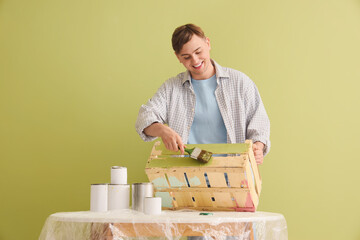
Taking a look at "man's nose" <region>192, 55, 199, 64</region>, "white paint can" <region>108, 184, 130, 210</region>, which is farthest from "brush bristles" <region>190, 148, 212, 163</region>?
"man's nose" <region>192, 55, 199, 64</region>

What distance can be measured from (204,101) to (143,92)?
772mm

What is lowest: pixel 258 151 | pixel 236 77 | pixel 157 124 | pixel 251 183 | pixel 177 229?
pixel 177 229

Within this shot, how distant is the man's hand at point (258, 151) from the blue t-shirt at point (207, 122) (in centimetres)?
23

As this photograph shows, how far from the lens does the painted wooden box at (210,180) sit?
1335mm

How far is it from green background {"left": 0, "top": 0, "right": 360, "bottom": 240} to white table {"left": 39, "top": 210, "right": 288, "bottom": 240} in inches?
48.2

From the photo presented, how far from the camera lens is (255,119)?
1.79 meters

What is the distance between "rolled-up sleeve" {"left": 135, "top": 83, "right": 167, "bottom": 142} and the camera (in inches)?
66.0

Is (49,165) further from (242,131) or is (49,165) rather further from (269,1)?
(269,1)

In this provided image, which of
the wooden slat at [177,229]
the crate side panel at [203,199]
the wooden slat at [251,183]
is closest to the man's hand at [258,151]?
the wooden slat at [251,183]

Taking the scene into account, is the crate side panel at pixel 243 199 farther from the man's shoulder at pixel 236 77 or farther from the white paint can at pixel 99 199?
the man's shoulder at pixel 236 77

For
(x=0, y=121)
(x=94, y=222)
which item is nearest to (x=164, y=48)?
(x=0, y=121)

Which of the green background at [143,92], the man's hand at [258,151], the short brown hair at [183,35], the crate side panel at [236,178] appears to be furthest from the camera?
the green background at [143,92]

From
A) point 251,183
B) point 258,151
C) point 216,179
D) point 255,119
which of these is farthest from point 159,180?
point 255,119

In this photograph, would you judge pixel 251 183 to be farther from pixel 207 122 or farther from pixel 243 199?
pixel 207 122
